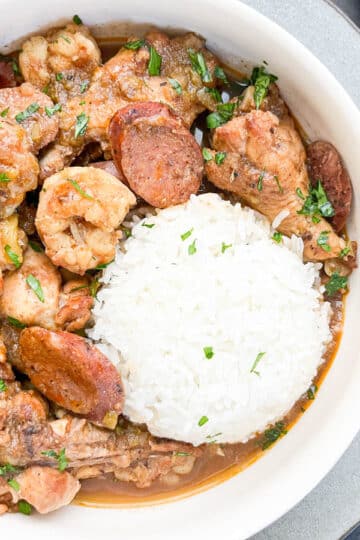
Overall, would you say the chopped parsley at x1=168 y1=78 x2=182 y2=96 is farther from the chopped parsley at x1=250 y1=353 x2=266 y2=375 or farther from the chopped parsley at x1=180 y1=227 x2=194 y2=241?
the chopped parsley at x1=250 y1=353 x2=266 y2=375

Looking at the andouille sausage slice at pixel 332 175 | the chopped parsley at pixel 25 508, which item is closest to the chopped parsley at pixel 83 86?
the andouille sausage slice at pixel 332 175

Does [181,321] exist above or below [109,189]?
below

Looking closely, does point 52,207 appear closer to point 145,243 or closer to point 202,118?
point 145,243

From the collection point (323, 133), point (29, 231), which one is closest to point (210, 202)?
point (323, 133)

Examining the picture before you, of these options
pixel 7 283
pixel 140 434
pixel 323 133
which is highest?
pixel 323 133

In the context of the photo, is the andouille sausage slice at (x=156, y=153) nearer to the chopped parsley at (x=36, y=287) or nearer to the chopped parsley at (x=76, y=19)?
the chopped parsley at (x=76, y=19)

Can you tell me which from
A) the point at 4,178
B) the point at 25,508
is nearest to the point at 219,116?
the point at 4,178

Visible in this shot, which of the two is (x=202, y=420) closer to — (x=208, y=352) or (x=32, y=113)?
(x=208, y=352)
